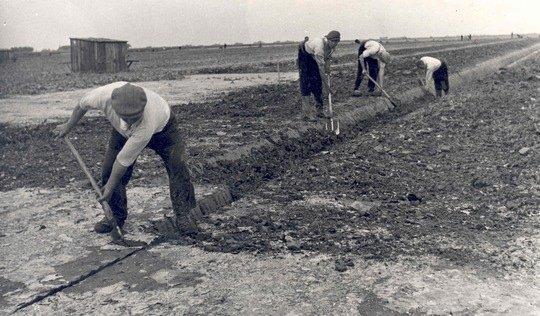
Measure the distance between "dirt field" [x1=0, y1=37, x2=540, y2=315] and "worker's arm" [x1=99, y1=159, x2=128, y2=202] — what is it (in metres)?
0.44

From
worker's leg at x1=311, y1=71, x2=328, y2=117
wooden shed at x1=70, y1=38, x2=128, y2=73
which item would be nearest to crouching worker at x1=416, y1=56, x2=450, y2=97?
worker's leg at x1=311, y1=71, x2=328, y2=117

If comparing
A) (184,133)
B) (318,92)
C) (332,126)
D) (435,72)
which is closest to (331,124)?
(332,126)

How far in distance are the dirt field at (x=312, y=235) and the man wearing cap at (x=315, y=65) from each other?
1.46 meters

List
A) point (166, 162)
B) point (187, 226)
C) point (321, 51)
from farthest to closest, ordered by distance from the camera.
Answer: point (321, 51)
point (187, 226)
point (166, 162)

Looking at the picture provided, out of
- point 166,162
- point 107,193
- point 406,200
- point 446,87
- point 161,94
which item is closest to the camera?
point 107,193

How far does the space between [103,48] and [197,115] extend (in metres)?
17.0

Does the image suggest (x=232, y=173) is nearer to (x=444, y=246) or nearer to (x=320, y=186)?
(x=320, y=186)

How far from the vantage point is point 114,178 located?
4.54 metres

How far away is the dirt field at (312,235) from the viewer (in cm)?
392

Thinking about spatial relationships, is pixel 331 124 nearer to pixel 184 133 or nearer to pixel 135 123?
pixel 184 133

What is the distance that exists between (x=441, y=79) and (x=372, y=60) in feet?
6.61

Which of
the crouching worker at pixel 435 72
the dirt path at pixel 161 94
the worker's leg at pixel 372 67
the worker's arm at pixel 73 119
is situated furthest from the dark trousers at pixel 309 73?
the worker's arm at pixel 73 119

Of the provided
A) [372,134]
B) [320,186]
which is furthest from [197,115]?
[320,186]

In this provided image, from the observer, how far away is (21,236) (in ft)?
16.8
